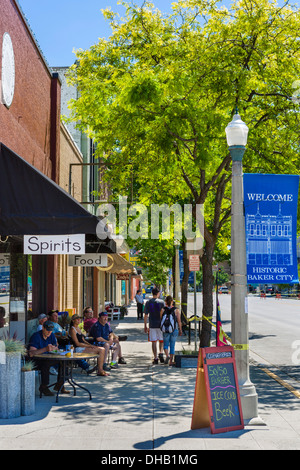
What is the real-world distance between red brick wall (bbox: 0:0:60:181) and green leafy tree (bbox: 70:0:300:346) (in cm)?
98

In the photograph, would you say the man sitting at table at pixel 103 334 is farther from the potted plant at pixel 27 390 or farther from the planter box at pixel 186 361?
the potted plant at pixel 27 390

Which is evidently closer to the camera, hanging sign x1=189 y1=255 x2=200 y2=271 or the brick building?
the brick building

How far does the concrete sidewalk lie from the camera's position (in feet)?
22.9

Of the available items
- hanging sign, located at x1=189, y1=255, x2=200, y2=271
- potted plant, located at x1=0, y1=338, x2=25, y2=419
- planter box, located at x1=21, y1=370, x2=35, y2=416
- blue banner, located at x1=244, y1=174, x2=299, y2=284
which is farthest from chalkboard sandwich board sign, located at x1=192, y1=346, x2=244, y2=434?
Answer: hanging sign, located at x1=189, y1=255, x2=200, y2=271

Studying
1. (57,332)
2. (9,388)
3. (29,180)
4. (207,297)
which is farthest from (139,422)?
(207,297)

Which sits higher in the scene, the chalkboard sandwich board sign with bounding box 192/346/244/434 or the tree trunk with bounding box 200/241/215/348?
the tree trunk with bounding box 200/241/215/348

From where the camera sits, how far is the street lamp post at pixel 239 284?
27.1ft

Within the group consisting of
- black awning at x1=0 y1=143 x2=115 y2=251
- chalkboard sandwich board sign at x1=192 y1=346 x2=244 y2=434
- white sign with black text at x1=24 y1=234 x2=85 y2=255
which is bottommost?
chalkboard sandwich board sign at x1=192 y1=346 x2=244 y2=434

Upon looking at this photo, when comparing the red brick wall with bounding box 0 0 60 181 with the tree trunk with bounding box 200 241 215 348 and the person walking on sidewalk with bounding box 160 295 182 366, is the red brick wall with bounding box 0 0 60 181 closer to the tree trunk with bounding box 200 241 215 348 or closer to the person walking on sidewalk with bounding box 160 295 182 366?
the person walking on sidewalk with bounding box 160 295 182 366

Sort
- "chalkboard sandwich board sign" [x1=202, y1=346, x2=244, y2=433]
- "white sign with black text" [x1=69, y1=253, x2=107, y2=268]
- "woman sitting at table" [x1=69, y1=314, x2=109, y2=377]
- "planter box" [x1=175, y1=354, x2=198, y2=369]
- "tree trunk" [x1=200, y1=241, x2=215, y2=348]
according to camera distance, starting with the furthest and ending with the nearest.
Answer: "white sign with black text" [x1=69, y1=253, x2=107, y2=268]
"tree trunk" [x1=200, y1=241, x2=215, y2=348]
"planter box" [x1=175, y1=354, x2=198, y2=369]
"woman sitting at table" [x1=69, y1=314, x2=109, y2=377]
"chalkboard sandwich board sign" [x1=202, y1=346, x2=244, y2=433]

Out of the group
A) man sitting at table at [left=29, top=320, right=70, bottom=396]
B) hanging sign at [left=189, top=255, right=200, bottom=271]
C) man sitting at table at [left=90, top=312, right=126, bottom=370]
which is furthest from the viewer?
Answer: hanging sign at [left=189, top=255, right=200, bottom=271]

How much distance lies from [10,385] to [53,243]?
238 centimetres

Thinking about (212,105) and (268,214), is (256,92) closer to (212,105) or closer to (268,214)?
(212,105)

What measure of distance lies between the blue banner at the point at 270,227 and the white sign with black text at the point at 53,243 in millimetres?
2735
